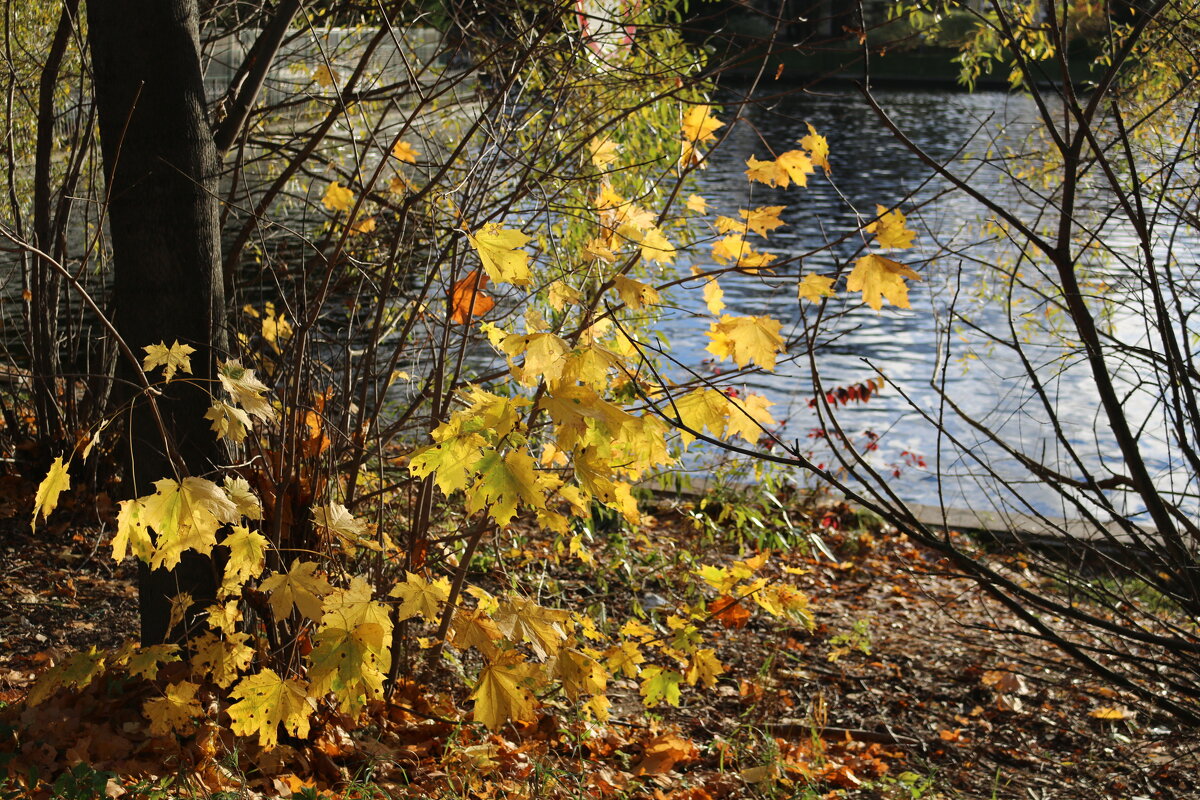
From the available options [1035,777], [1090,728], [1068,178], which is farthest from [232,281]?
[1090,728]

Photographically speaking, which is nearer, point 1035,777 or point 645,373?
point 645,373

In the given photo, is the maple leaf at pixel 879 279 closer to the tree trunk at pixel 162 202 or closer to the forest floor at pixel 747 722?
the forest floor at pixel 747 722

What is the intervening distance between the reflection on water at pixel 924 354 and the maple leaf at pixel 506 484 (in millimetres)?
601

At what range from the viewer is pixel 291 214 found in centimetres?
941

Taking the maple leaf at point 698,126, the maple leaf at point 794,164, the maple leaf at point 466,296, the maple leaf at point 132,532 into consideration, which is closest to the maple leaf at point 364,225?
the maple leaf at point 466,296

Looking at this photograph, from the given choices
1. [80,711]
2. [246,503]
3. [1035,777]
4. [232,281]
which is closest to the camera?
[246,503]

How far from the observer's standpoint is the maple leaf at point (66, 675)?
285cm

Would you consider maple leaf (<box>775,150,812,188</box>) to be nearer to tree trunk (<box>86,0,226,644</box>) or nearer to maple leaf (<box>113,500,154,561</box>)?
tree trunk (<box>86,0,226,644</box>)

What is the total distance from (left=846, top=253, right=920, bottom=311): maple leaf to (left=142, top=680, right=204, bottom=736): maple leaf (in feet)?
6.57

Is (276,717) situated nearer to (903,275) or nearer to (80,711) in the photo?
(80,711)

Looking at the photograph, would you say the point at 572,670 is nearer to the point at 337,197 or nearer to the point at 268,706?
the point at 268,706

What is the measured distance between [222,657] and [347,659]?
0.52 metres

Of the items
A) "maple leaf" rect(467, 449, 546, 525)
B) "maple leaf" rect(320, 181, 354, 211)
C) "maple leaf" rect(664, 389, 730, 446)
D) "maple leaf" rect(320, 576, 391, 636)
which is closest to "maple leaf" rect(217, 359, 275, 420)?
"maple leaf" rect(320, 576, 391, 636)

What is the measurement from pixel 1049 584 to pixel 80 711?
4.93m
